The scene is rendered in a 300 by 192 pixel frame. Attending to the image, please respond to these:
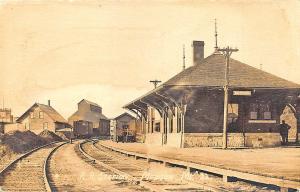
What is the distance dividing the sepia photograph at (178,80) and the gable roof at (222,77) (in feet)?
0.18

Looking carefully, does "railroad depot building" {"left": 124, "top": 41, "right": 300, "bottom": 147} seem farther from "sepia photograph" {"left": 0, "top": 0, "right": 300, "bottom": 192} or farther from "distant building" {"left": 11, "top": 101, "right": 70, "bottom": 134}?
"distant building" {"left": 11, "top": 101, "right": 70, "bottom": 134}

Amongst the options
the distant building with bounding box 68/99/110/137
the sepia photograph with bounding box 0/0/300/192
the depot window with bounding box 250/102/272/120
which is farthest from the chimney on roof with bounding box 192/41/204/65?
the distant building with bounding box 68/99/110/137

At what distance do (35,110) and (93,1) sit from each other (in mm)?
54409

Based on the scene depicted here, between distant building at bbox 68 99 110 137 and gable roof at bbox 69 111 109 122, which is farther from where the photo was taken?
gable roof at bbox 69 111 109 122

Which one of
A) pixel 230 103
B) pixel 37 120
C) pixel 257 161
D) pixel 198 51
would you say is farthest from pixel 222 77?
pixel 37 120

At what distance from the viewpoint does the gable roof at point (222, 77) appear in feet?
74.1

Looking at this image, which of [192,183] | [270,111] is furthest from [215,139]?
[192,183]

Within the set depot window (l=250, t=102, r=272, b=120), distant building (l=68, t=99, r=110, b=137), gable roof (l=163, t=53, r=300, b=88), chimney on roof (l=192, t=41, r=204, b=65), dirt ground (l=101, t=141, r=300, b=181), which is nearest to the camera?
dirt ground (l=101, t=141, r=300, b=181)

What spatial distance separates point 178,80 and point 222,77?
257 cm

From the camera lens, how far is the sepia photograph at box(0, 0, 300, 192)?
1060 centimetres

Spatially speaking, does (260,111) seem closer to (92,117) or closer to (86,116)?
(86,116)

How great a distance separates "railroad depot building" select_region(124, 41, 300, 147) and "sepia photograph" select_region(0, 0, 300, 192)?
5 cm

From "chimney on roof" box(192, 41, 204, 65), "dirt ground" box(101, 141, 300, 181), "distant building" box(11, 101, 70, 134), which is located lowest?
"dirt ground" box(101, 141, 300, 181)

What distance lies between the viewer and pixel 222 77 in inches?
923
